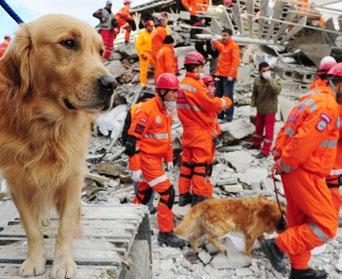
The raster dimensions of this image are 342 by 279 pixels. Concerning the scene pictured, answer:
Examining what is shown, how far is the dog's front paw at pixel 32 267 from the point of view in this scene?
2.93 metres

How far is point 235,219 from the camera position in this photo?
564 centimetres

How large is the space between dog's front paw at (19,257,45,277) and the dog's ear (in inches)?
45.1

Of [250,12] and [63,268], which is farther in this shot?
[250,12]

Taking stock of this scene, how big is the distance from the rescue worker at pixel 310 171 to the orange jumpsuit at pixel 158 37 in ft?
27.7

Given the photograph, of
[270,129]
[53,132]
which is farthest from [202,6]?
[53,132]

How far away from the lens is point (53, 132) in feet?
9.49

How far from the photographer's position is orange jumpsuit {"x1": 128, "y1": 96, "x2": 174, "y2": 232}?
18.9 ft

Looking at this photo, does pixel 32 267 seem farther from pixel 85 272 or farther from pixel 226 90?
pixel 226 90

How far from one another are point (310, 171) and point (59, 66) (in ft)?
9.54

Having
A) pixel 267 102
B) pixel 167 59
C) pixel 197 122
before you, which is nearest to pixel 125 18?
pixel 167 59

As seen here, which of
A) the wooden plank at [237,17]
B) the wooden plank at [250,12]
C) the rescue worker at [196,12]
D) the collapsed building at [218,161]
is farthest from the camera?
the rescue worker at [196,12]

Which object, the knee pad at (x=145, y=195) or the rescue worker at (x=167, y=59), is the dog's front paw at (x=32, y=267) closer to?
the knee pad at (x=145, y=195)

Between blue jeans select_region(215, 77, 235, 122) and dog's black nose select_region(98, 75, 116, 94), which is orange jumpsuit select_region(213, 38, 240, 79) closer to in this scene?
blue jeans select_region(215, 77, 235, 122)

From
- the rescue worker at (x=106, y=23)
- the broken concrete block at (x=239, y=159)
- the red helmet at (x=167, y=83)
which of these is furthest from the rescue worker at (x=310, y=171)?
the rescue worker at (x=106, y=23)
